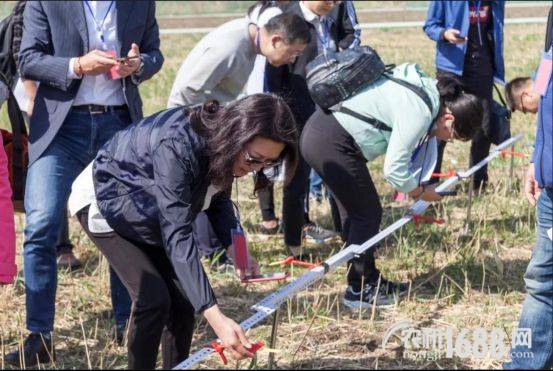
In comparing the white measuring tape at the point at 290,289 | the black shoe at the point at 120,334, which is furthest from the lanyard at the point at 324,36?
the black shoe at the point at 120,334

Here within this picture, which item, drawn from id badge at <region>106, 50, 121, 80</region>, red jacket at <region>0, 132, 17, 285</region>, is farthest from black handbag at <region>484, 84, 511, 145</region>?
red jacket at <region>0, 132, 17, 285</region>

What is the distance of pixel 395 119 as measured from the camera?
14.7 ft

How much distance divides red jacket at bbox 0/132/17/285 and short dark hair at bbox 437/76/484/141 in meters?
2.16

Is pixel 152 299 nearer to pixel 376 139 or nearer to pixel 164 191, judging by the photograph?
pixel 164 191

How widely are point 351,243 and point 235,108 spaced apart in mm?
1843

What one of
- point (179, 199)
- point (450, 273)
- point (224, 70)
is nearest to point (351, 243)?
point (450, 273)

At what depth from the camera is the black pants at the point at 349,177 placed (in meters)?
4.74

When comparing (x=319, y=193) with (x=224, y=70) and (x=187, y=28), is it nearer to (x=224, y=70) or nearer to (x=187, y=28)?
(x=224, y=70)

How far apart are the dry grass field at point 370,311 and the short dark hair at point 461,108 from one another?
876 millimetres

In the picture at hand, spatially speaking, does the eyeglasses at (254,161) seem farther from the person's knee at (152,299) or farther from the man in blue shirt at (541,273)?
the man in blue shirt at (541,273)

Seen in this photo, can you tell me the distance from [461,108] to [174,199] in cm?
188

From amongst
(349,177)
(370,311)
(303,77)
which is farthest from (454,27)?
(370,311)

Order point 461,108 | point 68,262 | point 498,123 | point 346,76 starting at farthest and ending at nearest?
1. point 498,123
2. point 68,262
3. point 346,76
4. point 461,108

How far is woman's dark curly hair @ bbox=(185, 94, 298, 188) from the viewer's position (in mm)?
3178
